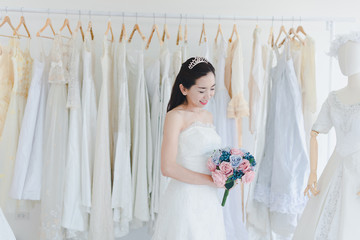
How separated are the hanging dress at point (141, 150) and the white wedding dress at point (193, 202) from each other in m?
0.90

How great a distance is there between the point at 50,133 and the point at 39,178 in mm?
377

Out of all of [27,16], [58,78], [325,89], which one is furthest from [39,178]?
[325,89]

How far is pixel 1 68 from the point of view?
2900 millimetres

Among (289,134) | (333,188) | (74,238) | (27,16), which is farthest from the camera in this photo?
(27,16)

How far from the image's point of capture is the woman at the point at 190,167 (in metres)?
1.80

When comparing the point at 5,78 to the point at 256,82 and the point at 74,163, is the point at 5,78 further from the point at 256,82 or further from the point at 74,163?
the point at 256,82

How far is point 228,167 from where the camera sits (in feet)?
5.70

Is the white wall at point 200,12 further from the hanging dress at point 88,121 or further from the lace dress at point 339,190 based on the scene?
the lace dress at point 339,190

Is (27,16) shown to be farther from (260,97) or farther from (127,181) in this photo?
(260,97)

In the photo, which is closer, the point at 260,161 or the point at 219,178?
the point at 219,178

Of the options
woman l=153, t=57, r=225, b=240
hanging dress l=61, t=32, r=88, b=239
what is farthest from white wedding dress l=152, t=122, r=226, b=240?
hanging dress l=61, t=32, r=88, b=239

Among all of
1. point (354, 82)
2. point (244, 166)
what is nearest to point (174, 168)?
point (244, 166)

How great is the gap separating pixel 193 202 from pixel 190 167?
184mm

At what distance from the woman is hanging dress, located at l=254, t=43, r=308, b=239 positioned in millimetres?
950
